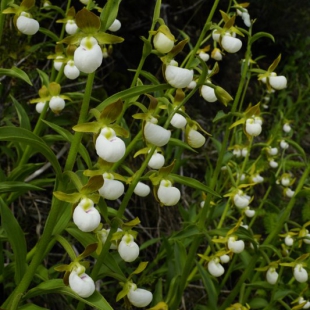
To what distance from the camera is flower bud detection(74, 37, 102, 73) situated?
3.00ft

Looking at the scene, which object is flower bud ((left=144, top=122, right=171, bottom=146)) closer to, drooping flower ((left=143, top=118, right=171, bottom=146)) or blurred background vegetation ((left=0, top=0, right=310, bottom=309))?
drooping flower ((left=143, top=118, right=171, bottom=146))

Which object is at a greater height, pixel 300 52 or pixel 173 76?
pixel 173 76

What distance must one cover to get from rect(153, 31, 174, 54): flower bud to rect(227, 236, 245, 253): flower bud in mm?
832

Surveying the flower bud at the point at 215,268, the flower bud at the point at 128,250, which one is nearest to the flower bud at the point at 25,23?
the flower bud at the point at 128,250

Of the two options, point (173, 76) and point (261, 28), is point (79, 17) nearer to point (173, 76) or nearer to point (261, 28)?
point (173, 76)

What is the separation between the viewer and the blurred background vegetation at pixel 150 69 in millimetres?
2064

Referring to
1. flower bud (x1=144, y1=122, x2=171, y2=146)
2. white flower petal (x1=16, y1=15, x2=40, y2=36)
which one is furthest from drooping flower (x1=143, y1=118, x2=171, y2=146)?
white flower petal (x1=16, y1=15, x2=40, y2=36)

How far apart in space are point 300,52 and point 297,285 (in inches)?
84.5

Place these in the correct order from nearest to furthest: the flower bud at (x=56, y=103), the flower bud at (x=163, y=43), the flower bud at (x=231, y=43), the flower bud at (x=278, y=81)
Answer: the flower bud at (x=163, y=43), the flower bud at (x=231, y=43), the flower bud at (x=56, y=103), the flower bud at (x=278, y=81)

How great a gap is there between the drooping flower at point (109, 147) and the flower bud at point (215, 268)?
0.85 metres

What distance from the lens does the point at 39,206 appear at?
209 cm

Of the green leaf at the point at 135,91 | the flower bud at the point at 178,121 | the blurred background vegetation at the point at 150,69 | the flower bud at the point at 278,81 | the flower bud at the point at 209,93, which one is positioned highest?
the green leaf at the point at 135,91

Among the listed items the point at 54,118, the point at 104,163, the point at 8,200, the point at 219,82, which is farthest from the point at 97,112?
the point at 219,82

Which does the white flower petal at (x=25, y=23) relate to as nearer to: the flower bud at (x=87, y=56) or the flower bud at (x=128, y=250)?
the flower bud at (x=87, y=56)
